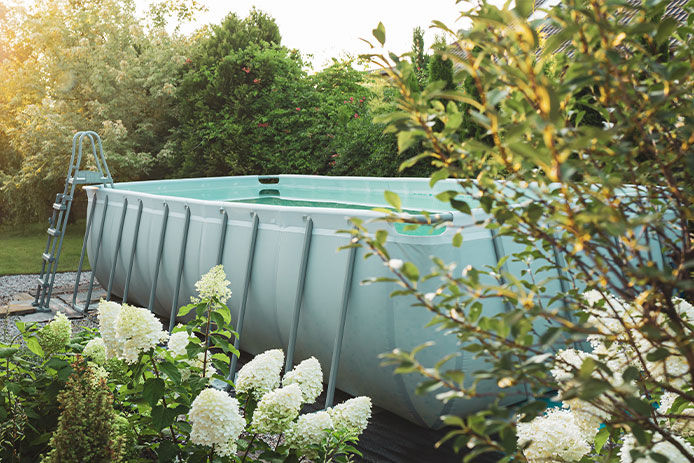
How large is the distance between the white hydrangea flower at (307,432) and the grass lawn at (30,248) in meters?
6.83

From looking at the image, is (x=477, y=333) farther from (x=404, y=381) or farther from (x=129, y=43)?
(x=129, y=43)

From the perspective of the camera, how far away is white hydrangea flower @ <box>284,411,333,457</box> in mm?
1646

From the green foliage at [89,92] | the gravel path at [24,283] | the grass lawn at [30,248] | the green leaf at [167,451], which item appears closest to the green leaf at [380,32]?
the green leaf at [167,451]

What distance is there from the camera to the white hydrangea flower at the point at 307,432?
5.40 ft

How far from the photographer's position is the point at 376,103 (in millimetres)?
10703

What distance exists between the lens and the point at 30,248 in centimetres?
980

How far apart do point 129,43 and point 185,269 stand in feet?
29.5

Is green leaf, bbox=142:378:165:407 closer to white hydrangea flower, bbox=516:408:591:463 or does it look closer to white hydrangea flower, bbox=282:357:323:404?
white hydrangea flower, bbox=282:357:323:404

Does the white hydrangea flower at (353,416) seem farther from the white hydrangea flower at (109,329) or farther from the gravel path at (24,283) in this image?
the gravel path at (24,283)

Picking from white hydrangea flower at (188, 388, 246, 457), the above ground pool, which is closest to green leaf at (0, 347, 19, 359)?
white hydrangea flower at (188, 388, 246, 457)

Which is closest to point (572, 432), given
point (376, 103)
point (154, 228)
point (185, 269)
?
point (185, 269)

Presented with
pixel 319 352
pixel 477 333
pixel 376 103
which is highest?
pixel 376 103

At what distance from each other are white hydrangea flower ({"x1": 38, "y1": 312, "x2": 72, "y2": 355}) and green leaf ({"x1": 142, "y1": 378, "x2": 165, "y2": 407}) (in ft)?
1.68

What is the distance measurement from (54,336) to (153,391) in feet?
1.80
